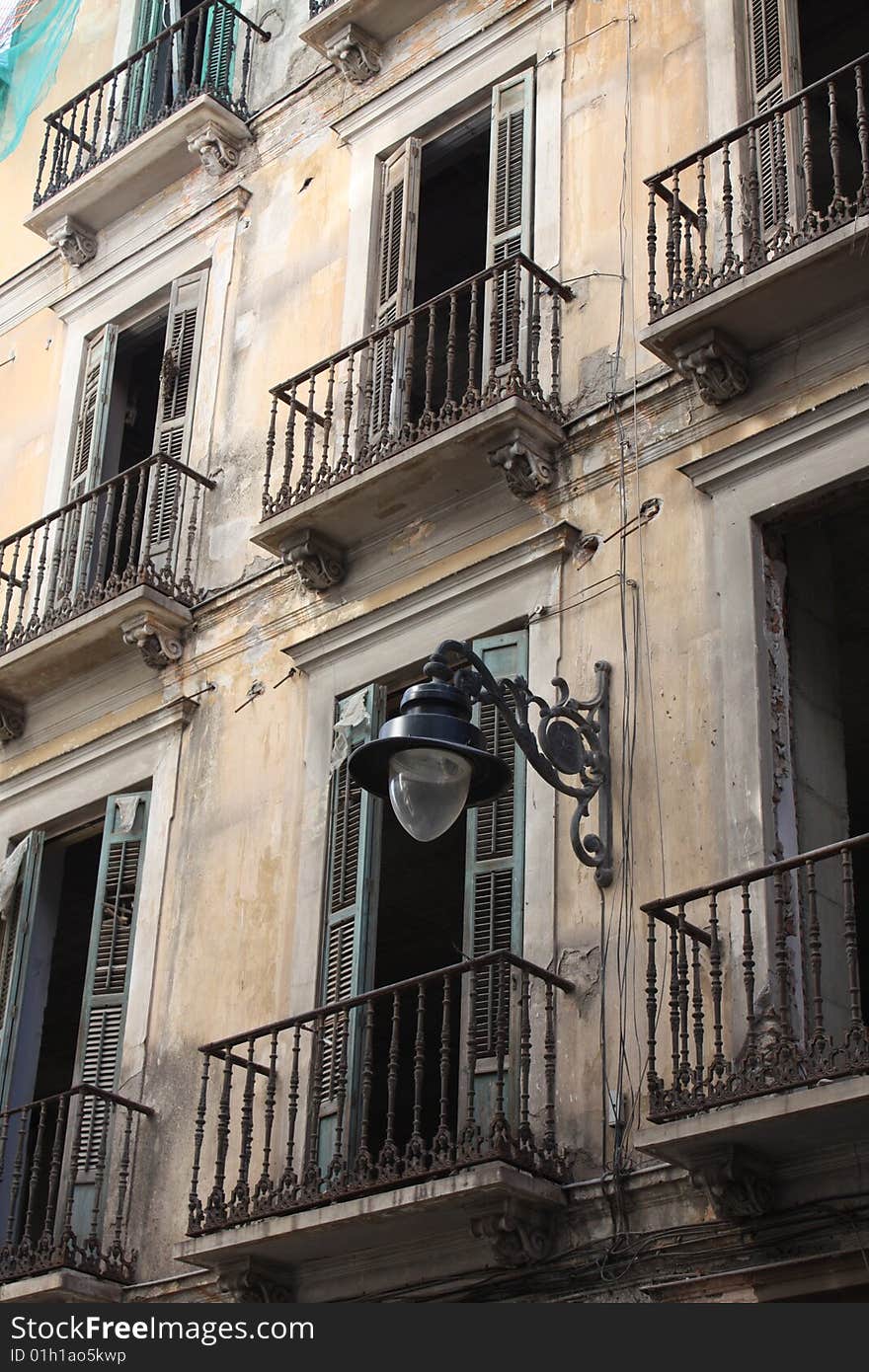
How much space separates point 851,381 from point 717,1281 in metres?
4.19

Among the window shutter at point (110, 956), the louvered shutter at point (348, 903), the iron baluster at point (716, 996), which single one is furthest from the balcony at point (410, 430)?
the iron baluster at point (716, 996)

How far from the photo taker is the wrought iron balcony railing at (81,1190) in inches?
429

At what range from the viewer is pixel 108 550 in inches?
549

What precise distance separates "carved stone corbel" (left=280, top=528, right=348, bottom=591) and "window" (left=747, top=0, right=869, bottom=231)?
3.08 metres

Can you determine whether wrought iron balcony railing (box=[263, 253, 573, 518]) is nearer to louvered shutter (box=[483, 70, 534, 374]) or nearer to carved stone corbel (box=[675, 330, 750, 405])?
louvered shutter (box=[483, 70, 534, 374])

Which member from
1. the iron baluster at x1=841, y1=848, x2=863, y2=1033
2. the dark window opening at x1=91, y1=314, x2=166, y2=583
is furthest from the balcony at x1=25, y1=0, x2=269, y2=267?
the iron baluster at x1=841, y1=848, x2=863, y2=1033

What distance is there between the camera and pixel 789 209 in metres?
10.6

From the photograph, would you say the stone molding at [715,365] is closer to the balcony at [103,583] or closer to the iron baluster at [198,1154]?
the balcony at [103,583]

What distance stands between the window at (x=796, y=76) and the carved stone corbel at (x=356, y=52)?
2.87m

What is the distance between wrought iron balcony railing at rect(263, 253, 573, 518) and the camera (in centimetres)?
1135

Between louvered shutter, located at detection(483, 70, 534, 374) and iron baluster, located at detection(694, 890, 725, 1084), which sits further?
louvered shutter, located at detection(483, 70, 534, 374)

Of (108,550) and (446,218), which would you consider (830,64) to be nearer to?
(446,218)

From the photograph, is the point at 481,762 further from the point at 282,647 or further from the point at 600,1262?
the point at 282,647

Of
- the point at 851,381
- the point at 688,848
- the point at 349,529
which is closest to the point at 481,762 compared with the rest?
the point at 688,848
